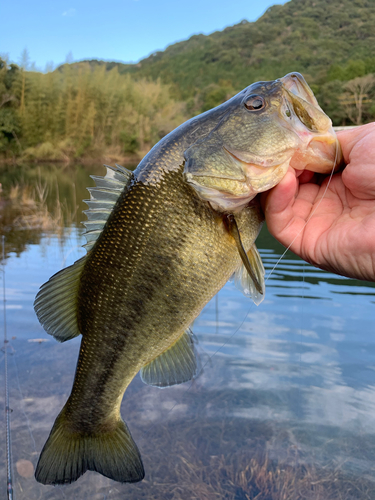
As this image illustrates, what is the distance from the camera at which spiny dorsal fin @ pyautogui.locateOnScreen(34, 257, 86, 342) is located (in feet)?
6.46

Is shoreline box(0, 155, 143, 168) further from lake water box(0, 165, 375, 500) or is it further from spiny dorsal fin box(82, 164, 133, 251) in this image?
spiny dorsal fin box(82, 164, 133, 251)

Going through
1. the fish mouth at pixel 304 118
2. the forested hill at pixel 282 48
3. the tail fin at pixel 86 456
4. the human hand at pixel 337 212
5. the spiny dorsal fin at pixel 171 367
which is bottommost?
the tail fin at pixel 86 456

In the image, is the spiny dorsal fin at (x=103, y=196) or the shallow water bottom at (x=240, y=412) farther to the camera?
the shallow water bottom at (x=240, y=412)

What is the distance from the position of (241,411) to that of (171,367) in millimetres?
2717

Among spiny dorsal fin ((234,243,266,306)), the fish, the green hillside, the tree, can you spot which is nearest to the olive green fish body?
the fish

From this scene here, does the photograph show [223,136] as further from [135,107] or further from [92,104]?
[135,107]

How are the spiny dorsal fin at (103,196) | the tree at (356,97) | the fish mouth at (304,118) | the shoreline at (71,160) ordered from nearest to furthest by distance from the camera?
the fish mouth at (304,118)
the spiny dorsal fin at (103,196)
the shoreline at (71,160)
the tree at (356,97)

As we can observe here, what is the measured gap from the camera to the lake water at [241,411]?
3412 millimetres

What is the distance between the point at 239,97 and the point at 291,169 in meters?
0.41

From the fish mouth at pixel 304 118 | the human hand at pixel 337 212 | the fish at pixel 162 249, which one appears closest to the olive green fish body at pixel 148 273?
the fish at pixel 162 249

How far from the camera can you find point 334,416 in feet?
14.2

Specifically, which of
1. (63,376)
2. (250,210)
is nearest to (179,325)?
(250,210)

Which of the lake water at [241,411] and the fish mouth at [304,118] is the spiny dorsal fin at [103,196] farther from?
the lake water at [241,411]

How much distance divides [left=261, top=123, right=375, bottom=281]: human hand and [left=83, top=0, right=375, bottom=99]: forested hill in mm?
70767
